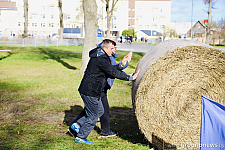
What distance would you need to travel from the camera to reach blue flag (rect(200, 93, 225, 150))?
3.78 m

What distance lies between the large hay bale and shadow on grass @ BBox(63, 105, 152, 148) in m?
0.59

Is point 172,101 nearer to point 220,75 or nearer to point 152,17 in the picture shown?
point 220,75

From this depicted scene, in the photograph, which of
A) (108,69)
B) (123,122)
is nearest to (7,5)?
(123,122)

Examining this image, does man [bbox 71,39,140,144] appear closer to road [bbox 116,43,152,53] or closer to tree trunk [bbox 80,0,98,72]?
tree trunk [bbox 80,0,98,72]

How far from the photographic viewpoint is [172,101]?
210 inches

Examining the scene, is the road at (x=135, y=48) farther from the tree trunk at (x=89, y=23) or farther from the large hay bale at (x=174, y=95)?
the large hay bale at (x=174, y=95)

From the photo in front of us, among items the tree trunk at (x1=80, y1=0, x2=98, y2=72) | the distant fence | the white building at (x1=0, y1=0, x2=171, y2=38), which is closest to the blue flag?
the tree trunk at (x1=80, y1=0, x2=98, y2=72)

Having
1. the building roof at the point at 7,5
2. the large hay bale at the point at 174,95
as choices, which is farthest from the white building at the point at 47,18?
the large hay bale at the point at 174,95

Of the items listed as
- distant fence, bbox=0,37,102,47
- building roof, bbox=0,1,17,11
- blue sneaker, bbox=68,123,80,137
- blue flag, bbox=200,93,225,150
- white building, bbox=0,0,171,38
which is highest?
Result: building roof, bbox=0,1,17,11

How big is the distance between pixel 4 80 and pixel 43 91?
3084mm

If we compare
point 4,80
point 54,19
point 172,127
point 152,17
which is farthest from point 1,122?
point 152,17

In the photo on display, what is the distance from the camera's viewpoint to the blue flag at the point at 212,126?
3.78 m

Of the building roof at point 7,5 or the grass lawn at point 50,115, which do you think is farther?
the building roof at point 7,5

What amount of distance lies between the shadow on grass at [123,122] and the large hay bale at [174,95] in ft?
1.92
